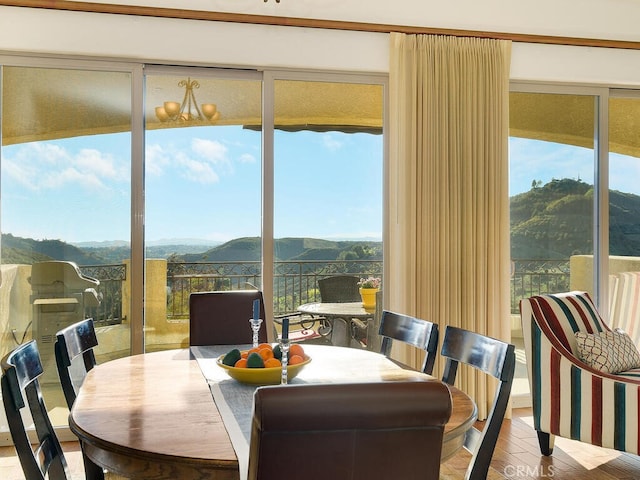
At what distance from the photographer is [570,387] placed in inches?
131

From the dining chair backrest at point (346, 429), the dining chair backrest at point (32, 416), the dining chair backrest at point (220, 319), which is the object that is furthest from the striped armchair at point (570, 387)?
the dining chair backrest at point (32, 416)

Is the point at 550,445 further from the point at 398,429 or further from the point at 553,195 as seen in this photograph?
the point at 398,429

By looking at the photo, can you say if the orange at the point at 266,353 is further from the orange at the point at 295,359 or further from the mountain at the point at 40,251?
the mountain at the point at 40,251

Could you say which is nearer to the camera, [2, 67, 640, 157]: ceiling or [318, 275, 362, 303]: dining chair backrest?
[2, 67, 640, 157]: ceiling

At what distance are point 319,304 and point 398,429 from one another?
10.5 feet

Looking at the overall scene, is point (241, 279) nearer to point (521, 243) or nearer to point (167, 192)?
point (167, 192)

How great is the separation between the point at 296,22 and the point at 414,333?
7.92 ft

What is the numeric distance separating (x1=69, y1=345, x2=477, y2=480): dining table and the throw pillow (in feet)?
4.92

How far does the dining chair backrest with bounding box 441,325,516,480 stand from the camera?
5.82 ft

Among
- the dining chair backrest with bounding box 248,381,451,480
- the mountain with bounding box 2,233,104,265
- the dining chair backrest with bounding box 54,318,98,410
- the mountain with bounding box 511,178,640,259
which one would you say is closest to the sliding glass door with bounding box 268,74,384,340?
the mountain with bounding box 511,178,640,259

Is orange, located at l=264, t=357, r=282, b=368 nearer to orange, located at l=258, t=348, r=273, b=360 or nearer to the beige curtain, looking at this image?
orange, located at l=258, t=348, r=273, b=360

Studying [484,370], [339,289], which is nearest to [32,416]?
[484,370]

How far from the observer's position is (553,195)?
15.5ft

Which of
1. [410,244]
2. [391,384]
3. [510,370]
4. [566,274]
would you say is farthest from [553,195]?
[391,384]
